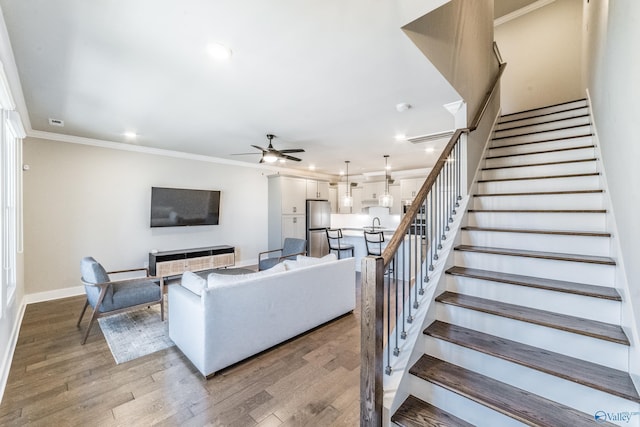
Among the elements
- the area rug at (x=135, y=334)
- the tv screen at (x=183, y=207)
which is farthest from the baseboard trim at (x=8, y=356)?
the tv screen at (x=183, y=207)

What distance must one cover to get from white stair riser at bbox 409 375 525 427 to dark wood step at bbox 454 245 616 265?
1133 mm

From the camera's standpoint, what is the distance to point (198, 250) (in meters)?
5.44

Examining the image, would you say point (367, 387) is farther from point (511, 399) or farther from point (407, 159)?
point (407, 159)

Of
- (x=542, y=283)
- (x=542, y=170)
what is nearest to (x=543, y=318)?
(x=542, y=283)

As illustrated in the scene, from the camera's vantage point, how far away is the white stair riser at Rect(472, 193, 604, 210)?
7.33 feet

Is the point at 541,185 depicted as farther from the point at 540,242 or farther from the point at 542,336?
the point at 542,336

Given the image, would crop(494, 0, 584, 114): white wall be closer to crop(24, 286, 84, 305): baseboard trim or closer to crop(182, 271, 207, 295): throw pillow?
crop(182, 271, 207, 295): throw pillow

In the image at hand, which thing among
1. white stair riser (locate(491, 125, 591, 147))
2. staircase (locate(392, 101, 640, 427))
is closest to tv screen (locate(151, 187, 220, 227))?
staircase (locate(392, 101, 640, 427))

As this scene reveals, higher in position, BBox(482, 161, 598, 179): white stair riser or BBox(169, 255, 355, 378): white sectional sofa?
BBox(482, 161, 598, 179): white stair riser

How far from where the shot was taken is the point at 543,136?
329 cm

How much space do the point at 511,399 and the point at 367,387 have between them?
2.46 ft

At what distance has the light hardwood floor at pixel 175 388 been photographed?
1803 millimetres

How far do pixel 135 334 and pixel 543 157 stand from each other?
4.97m

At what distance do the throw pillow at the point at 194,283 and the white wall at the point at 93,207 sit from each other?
10.1ft
